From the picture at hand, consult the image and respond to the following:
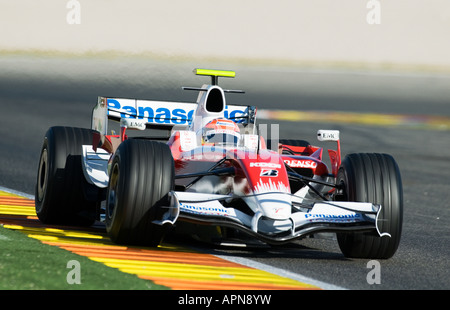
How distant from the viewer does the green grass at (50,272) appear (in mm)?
6012

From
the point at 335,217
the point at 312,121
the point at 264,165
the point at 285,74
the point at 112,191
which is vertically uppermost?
the point at 264,165

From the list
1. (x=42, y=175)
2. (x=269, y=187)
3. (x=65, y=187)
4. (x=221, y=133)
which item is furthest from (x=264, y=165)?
(x=42, y=175)

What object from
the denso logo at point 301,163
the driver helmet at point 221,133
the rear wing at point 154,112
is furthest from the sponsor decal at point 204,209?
the rear wing at point 154,112

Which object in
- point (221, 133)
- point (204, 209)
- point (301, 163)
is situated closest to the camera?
point (204, 209)

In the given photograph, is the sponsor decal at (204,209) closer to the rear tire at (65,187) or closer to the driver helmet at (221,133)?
the driver helmet at (221,133)

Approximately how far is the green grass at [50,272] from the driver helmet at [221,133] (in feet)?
7.82

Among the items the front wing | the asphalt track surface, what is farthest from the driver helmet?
the front wing

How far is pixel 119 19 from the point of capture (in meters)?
33.6

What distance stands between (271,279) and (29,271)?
1719 millimetres

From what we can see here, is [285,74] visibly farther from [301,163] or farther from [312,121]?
[301,163]

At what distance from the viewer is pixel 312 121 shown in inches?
1123

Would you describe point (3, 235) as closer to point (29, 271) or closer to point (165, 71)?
point (29, 271)

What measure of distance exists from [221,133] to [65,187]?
1.67 m

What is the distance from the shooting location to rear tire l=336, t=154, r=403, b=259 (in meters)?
8.02
